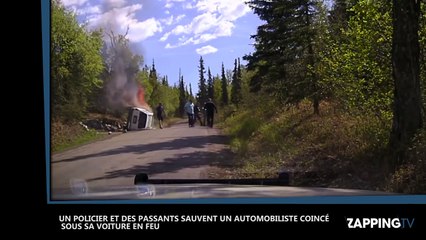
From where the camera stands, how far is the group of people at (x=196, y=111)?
18.8 ft

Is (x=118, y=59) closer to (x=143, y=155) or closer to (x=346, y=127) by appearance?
(x=143, y=155)

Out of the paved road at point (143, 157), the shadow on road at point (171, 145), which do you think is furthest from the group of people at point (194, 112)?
the shadow on road at point (171, 145)

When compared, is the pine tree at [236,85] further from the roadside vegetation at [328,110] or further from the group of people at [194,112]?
the group of people at [194,112]

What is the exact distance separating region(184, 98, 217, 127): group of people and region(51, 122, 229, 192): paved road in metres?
0.15

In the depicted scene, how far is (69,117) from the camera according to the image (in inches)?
182

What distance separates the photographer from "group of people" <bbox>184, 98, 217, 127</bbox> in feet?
18.8
